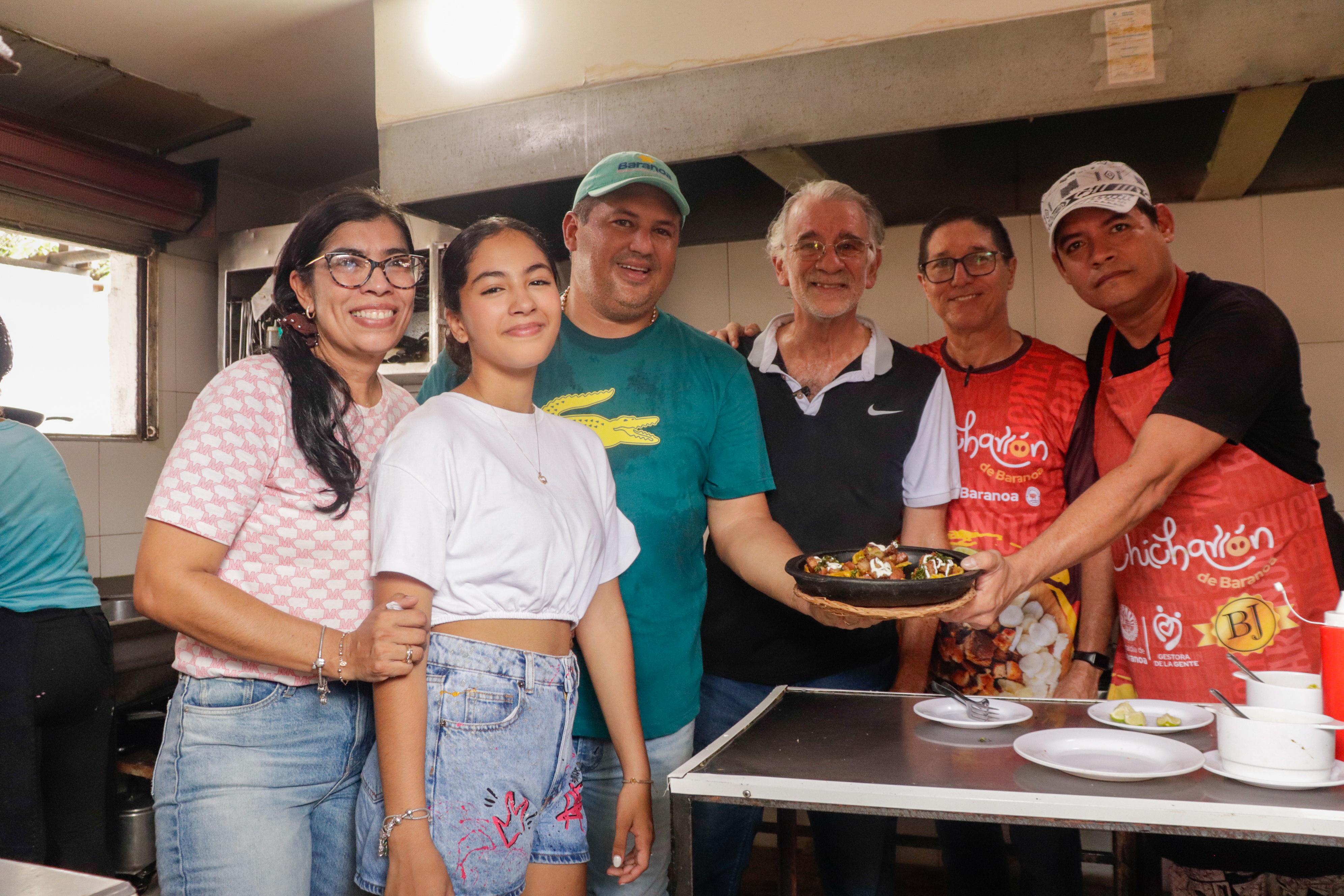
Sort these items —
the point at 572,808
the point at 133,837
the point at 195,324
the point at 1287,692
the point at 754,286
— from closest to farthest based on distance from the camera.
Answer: the point at 1287,692, the point at 572,808, the point at 133,837, the point at 754,286, the point at 195,324

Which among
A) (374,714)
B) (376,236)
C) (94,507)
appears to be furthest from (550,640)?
(94,507)

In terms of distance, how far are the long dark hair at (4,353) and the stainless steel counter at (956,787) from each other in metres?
2.21

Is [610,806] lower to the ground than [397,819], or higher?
lower

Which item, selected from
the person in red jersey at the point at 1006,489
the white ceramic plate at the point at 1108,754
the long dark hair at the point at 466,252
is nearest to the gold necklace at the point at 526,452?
the long dark hair at the point at 466,252

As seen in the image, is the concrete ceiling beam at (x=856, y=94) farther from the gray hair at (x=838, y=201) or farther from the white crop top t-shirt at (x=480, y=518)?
the white crop top t-shirt at (x=480, y=518)

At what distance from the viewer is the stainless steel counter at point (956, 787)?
113 cm

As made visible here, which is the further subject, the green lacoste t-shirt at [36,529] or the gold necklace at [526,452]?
the green lacoste t-shirt at [36,529]

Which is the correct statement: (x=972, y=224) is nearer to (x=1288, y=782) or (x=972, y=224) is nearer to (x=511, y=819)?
(x=1288, y=782)

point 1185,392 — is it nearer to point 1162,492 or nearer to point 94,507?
point 1162,492

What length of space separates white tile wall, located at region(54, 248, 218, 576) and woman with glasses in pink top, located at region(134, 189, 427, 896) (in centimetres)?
261

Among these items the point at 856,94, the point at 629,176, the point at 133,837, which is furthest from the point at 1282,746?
the point at 133,837

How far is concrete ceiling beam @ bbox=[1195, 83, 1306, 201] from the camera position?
6.68 ft

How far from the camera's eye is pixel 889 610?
1553 mm

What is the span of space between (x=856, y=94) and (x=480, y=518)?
1553 mm
